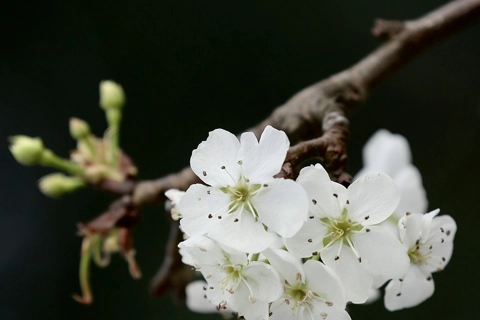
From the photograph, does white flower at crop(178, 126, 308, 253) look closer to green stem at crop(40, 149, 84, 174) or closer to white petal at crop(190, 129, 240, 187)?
white petal at crop(190, 129, 240, 187)

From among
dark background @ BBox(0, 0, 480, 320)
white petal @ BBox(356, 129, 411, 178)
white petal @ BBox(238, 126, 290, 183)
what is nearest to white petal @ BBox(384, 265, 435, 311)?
white petal @ BBox(238, 126, 290, 183)

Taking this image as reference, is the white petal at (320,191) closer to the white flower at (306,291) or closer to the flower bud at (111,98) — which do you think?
the white flower at (306,291)

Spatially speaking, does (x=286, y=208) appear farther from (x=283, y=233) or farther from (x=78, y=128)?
(x=78, y=128)

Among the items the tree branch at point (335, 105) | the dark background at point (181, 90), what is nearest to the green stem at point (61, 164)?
the tree branch at point (335, 105)

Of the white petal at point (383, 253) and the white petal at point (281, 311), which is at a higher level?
the white petal at point (383, 253)

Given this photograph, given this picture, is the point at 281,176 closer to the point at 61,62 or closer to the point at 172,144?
the point at 172,144

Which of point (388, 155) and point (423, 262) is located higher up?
point (423, 262)

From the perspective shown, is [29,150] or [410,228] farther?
[29,150]

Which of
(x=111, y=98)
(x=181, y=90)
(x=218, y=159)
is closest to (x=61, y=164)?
(x=111, y=98)
